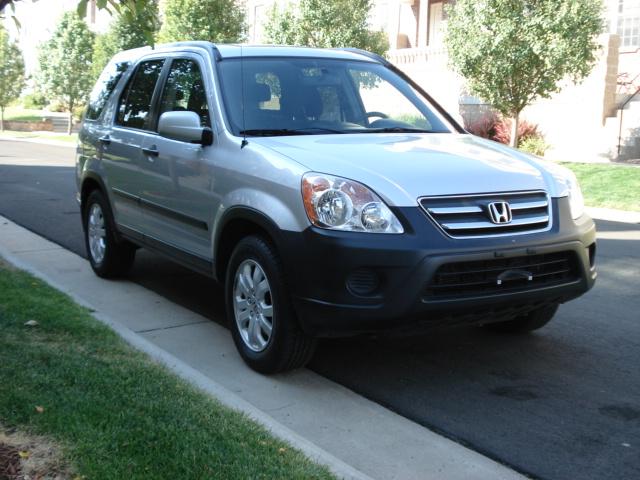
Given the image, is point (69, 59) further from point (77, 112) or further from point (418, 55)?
point (418, 55)

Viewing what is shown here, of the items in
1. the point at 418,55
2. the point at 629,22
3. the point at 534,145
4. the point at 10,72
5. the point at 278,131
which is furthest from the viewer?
the point at 10,72

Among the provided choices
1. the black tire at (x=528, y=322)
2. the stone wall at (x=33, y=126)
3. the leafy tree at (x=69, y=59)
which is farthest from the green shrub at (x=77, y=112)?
the black tire at (x=528, y=322)

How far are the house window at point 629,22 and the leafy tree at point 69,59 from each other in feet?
87.8

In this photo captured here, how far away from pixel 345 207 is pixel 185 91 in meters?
2.17

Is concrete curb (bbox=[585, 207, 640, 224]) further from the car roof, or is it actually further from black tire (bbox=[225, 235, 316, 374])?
black tire (bbox=[225, 235, 316, 374])

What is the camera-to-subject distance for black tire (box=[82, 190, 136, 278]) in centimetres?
698

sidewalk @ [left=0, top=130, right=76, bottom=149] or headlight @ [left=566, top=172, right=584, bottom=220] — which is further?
sidewalk @ [left=0, top=130, right=76, bottom=149]

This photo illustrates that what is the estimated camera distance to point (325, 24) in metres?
22.6

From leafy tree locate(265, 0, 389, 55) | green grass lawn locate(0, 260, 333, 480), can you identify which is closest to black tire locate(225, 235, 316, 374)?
green grass lawn locate(0, 260, 333, 480)

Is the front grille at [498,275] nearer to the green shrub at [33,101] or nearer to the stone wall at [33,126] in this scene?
the stone wall at [33,126]

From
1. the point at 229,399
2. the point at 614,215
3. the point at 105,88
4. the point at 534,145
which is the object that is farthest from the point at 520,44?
the point at 229,399

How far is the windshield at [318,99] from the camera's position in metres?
5.19

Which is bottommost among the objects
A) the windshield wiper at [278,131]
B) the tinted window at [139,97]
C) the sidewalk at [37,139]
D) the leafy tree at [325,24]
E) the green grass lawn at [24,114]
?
the sidewalk at [37,139]

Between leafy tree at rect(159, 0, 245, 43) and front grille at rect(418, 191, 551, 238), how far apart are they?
24.6 metres
